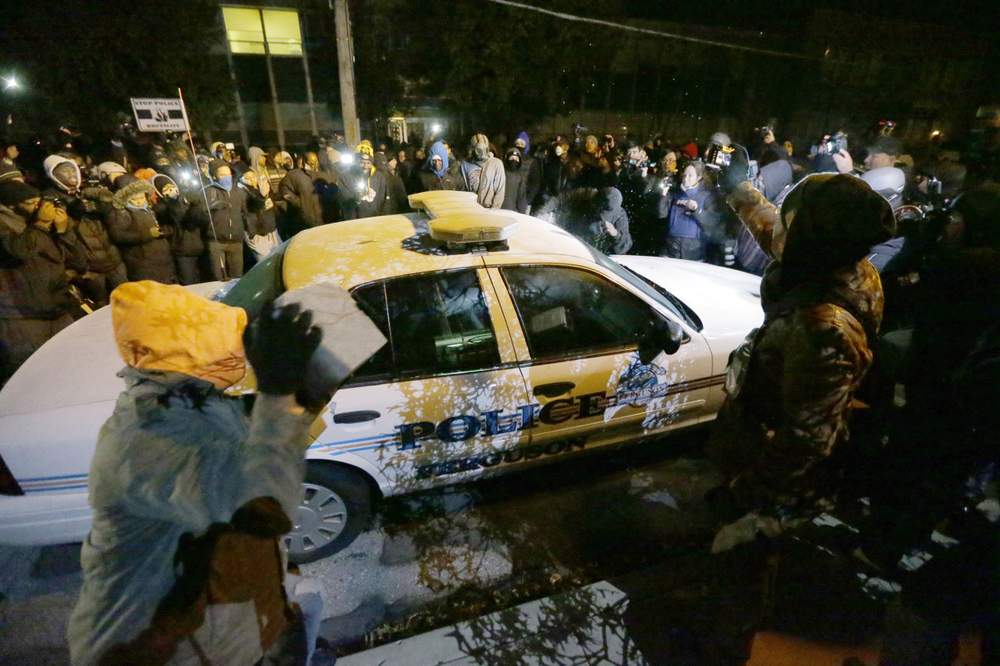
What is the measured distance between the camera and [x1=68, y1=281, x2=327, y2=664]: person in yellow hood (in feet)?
3.52

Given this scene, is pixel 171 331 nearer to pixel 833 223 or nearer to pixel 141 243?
pixel 833 223

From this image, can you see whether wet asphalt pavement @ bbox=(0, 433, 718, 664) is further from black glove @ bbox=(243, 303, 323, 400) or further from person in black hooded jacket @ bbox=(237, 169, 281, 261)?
person in black hooded jacket @ bbox=(237, 169, 281, 261)

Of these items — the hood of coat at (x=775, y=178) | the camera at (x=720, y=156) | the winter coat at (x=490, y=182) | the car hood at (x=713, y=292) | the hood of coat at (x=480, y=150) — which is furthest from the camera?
the hood of coat at (x=480, y=150)

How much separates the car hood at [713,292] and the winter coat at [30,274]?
4.76m

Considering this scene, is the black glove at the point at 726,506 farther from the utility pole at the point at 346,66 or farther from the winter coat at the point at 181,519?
the utility pole at the point at 346,66

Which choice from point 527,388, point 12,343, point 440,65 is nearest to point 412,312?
point 527,388

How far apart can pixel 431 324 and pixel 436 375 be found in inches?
10.9

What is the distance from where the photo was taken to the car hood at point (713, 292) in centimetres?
A: 312

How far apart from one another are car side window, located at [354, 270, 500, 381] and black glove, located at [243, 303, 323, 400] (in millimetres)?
1203

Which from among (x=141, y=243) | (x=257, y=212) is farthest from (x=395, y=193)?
(x=141, y=243)

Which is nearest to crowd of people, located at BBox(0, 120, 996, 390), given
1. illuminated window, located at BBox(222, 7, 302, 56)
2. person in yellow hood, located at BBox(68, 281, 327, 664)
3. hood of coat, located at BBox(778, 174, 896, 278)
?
hood of coat, located at BBox(778, 174, 896, 278)

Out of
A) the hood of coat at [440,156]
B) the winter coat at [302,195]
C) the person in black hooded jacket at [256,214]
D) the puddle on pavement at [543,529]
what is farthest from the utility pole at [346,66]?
the puddle on pavement at [543,529]

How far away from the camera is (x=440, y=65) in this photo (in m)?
15.0

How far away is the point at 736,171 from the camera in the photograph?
102 inches
